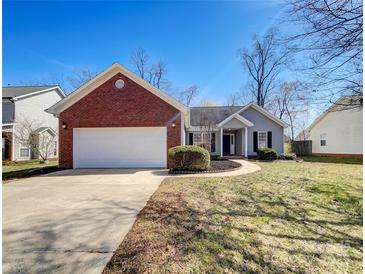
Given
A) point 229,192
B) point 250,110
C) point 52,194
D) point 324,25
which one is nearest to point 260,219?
point 229,192

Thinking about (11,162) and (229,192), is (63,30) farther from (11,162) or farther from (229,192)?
(11,162)

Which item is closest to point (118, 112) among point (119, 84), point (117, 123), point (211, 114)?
point (117, 123)

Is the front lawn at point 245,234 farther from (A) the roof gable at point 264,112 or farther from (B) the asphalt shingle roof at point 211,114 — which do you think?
(B) the asphalt shingle roof at point 211,114

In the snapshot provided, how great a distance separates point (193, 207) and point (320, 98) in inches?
162

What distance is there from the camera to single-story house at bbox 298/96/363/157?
72.8 ft

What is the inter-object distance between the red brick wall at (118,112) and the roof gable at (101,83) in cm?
18

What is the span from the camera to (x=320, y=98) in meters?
5.89

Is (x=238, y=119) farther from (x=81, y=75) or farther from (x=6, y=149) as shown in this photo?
(x=81, y=75)

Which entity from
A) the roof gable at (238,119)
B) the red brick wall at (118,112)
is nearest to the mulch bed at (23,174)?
the red brick wall at (118,112)

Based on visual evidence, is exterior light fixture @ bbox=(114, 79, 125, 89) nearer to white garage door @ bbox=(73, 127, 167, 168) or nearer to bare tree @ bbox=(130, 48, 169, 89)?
white garage door @ bbox=(73, 127, 167, 168)

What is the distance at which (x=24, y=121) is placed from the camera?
70.1 feet

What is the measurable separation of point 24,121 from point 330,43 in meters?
23.8

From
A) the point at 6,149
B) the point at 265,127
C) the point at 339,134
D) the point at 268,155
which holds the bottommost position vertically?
the point at 268,155

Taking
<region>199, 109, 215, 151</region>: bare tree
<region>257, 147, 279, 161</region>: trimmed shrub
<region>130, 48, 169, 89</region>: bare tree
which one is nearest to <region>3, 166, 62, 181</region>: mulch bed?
<region>199, 109, 215, 151</region>: bare tree
